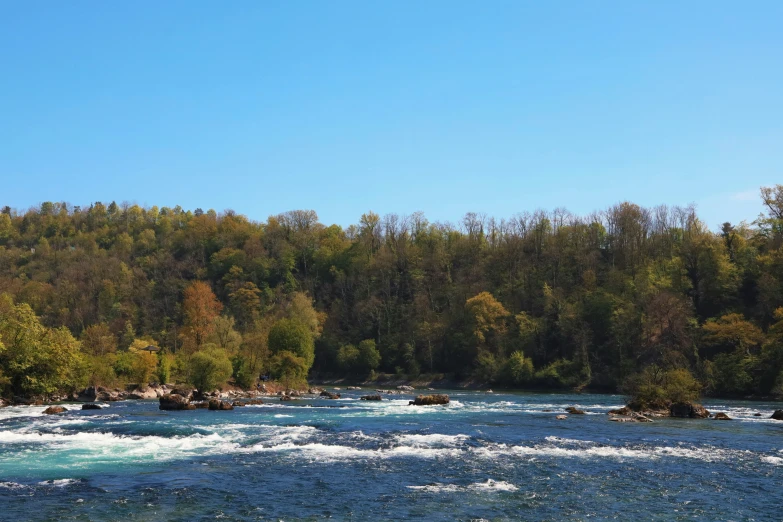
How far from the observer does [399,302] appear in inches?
5266

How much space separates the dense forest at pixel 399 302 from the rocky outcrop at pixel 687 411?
2.85m

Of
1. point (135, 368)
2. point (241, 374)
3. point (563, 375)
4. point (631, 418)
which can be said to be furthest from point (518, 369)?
point (135, 368)

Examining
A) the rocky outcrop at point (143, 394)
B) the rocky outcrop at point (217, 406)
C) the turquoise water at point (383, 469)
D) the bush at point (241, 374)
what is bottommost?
the rocky outcrop at point (143, 394)

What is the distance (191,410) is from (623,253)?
288 feet

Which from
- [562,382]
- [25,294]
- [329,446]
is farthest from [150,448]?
[25,294]

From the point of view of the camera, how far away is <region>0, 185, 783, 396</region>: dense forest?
73.1 meters

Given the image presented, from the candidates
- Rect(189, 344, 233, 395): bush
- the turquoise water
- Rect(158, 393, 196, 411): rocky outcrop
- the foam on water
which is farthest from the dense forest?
the foam on water

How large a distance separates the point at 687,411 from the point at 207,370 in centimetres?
4175

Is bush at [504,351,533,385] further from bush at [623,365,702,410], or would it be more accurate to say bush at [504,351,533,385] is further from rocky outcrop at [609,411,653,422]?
rocky outcrop at [609,411,653,422]

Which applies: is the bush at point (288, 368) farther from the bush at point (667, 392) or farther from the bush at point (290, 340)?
the bush at point (667, 392)

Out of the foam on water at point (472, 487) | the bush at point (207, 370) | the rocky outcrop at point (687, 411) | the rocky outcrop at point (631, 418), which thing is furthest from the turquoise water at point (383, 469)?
the bush at point (207, 370)

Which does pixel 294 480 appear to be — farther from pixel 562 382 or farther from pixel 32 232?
pixel 32 232

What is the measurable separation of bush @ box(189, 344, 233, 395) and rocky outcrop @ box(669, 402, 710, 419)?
40.1m

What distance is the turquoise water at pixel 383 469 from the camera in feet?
66.0
